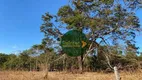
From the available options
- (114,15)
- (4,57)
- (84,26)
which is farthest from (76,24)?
(4,57)

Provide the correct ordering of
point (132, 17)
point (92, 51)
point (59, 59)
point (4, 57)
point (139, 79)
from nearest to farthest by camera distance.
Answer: point (139, 79)
point (59, 59)
point (132, 17)
point (92, 51)
point (4, 57)

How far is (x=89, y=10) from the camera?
78.3 feet

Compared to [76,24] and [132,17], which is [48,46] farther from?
[132,17]

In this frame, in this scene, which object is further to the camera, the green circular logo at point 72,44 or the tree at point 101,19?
the tree at point 101,19

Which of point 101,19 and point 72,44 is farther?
point 101,19

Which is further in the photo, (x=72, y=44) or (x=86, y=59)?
(x=86, y=59)

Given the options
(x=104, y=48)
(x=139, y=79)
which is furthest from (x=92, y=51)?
(x=139, y=79)

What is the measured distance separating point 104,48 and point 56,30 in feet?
19.5

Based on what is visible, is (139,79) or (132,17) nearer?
(139,79)

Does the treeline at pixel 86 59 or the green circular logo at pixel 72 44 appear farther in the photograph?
the treeline at pixel 86 59

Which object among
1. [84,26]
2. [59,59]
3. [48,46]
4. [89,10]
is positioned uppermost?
[89,10]

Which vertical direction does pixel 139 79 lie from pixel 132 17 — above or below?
below

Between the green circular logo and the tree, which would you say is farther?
the tree

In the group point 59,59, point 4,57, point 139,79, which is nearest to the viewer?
point 139,79
